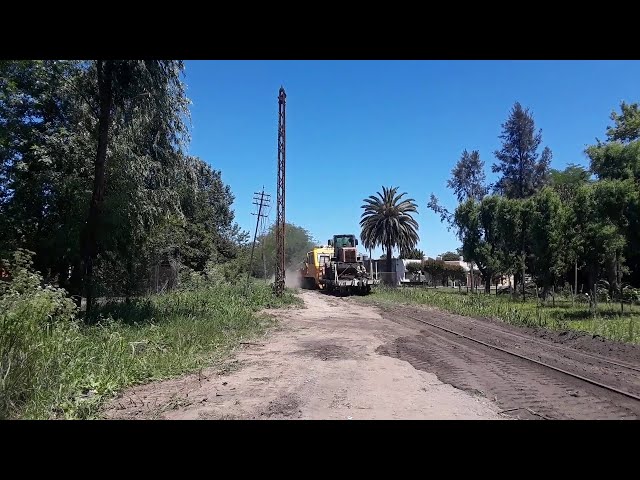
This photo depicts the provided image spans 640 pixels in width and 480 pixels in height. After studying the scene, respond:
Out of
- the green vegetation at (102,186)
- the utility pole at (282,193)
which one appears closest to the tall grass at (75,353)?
the green vegetation at (102,186)

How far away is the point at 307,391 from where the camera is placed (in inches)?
304

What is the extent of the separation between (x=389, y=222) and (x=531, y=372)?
42.7 meters

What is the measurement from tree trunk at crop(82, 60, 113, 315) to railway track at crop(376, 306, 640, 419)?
9.22m

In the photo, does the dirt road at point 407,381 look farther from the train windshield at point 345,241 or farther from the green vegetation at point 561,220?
the train windshield at point 345,241

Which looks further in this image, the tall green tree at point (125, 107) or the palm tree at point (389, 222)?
the palm tree at point (389, 222)

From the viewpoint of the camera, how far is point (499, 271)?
3691 cm

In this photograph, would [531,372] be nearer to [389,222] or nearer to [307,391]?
[307,391]

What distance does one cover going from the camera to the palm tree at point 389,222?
51.6m

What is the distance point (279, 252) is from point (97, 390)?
73.2 ft

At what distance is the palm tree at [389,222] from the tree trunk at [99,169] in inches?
1544

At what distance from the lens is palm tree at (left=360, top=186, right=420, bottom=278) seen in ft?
169
